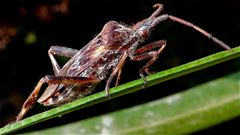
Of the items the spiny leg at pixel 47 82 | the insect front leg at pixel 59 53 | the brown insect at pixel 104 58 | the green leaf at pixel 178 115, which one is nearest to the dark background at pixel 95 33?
the green leaf at pixel 178 115

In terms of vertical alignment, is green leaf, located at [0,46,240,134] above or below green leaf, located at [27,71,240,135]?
above

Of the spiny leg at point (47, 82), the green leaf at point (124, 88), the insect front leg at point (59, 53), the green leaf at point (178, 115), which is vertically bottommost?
the green leaf at point (178, 115)

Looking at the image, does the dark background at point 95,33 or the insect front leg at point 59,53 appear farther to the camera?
the dark background at point 95,33

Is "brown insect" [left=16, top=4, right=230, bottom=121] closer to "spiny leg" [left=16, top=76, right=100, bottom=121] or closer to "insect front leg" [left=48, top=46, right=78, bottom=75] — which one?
"spiny leg" [left=16, top=76, right=100, bottom=121]

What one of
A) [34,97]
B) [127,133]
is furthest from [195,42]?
[34,97]

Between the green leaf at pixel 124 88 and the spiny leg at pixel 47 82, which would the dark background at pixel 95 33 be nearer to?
the spiny leg at pixel 47 82

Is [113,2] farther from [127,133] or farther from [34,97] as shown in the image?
[34,97]

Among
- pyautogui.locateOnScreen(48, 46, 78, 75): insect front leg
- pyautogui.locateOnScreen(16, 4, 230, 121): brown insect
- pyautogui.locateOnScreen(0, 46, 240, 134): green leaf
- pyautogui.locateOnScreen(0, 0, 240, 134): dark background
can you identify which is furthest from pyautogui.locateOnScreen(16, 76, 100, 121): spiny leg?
pyautogui.locateOnScreen(0, 0, 240, 134): dark background

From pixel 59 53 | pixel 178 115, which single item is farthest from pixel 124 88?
pixel 178 115
